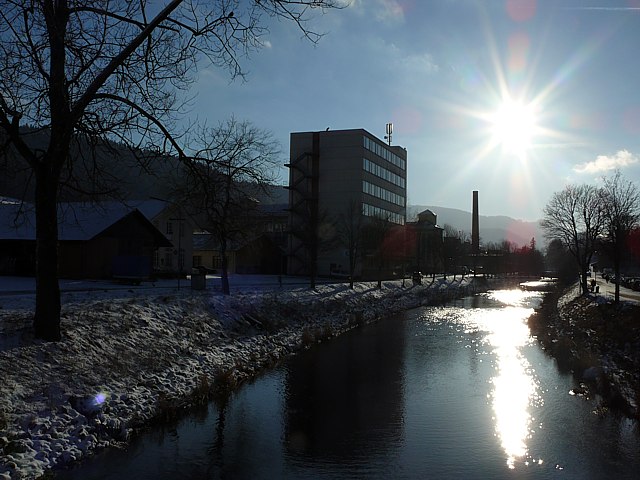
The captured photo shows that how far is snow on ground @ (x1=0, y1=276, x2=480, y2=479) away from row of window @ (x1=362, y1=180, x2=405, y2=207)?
5331cm

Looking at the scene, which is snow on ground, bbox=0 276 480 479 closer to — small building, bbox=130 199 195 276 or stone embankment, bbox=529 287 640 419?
stone embankment, bbox=529 287 640 419

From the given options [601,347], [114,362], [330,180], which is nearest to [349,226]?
[330,180]

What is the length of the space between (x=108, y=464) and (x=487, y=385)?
38.1ft

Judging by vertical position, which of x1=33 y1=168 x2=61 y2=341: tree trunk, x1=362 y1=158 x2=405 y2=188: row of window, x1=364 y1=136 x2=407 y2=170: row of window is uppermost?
x1=364 y1=136 x2=407 y2=170: row of window

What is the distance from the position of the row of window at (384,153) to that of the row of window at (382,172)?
1902 millimetres

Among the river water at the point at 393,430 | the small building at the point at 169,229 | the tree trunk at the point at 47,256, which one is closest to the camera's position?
the river water at the point at 393,430

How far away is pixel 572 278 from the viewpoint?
9144 centimetres

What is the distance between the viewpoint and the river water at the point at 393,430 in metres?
10.0

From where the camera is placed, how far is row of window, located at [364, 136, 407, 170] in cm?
8056

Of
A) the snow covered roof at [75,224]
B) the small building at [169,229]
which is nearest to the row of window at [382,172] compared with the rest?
the small building at [169,229]

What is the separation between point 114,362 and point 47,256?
316cm

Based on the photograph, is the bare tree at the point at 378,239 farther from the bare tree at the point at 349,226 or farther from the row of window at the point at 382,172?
the row of window at the point at 382,172

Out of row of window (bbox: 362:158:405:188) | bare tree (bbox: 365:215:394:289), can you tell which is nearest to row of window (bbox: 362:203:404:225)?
row of window (bbox: 362:158:405:188)

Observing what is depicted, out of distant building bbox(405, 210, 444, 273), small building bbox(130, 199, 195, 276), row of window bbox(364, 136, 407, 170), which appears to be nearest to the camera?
small building bbox(130, 199, 195, 276)
